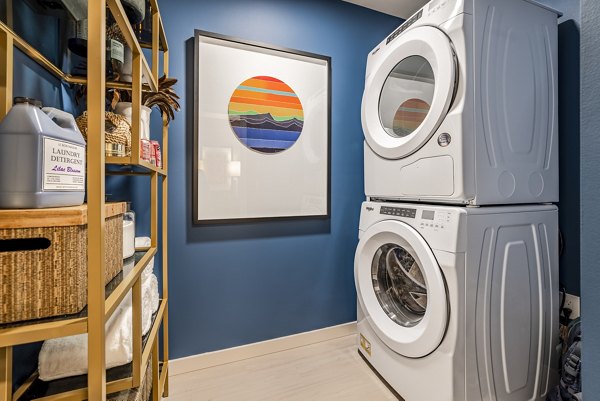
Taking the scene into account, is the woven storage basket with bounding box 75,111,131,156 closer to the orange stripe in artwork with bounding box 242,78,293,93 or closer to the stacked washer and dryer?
the orange stripe in artwork with bounding box 242,78,293,93

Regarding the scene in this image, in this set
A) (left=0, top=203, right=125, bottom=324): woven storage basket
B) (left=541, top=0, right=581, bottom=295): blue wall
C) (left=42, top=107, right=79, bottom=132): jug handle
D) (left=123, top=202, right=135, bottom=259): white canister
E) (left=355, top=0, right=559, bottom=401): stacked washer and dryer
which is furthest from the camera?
(left=541, top=0, right=581, bottom=295): blue wall

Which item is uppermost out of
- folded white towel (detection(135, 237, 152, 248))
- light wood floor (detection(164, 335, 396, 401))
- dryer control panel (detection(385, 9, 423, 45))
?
dryer control panel (detection(385, 9, 423, 45))

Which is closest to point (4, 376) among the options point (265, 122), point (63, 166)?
point (63, 166)

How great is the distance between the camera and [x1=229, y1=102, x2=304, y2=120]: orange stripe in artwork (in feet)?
5.38

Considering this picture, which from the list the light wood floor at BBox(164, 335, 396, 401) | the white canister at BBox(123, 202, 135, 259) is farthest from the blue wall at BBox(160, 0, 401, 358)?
the white canister at BBox(123, 202, 135, 259)

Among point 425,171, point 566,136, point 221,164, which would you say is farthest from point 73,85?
point 566,136

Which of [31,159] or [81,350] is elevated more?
[31,159]

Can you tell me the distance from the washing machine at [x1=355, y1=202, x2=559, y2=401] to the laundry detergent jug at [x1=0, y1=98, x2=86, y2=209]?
118 centimetres

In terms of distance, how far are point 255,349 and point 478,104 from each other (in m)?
1.75

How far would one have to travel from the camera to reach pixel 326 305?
1.93 meters

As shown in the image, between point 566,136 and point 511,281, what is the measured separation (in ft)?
2.69

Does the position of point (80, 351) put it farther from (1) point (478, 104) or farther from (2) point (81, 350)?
(1) point (478, 104)

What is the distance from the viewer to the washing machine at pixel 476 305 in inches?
41.2

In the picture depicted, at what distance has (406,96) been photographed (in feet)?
4.69
